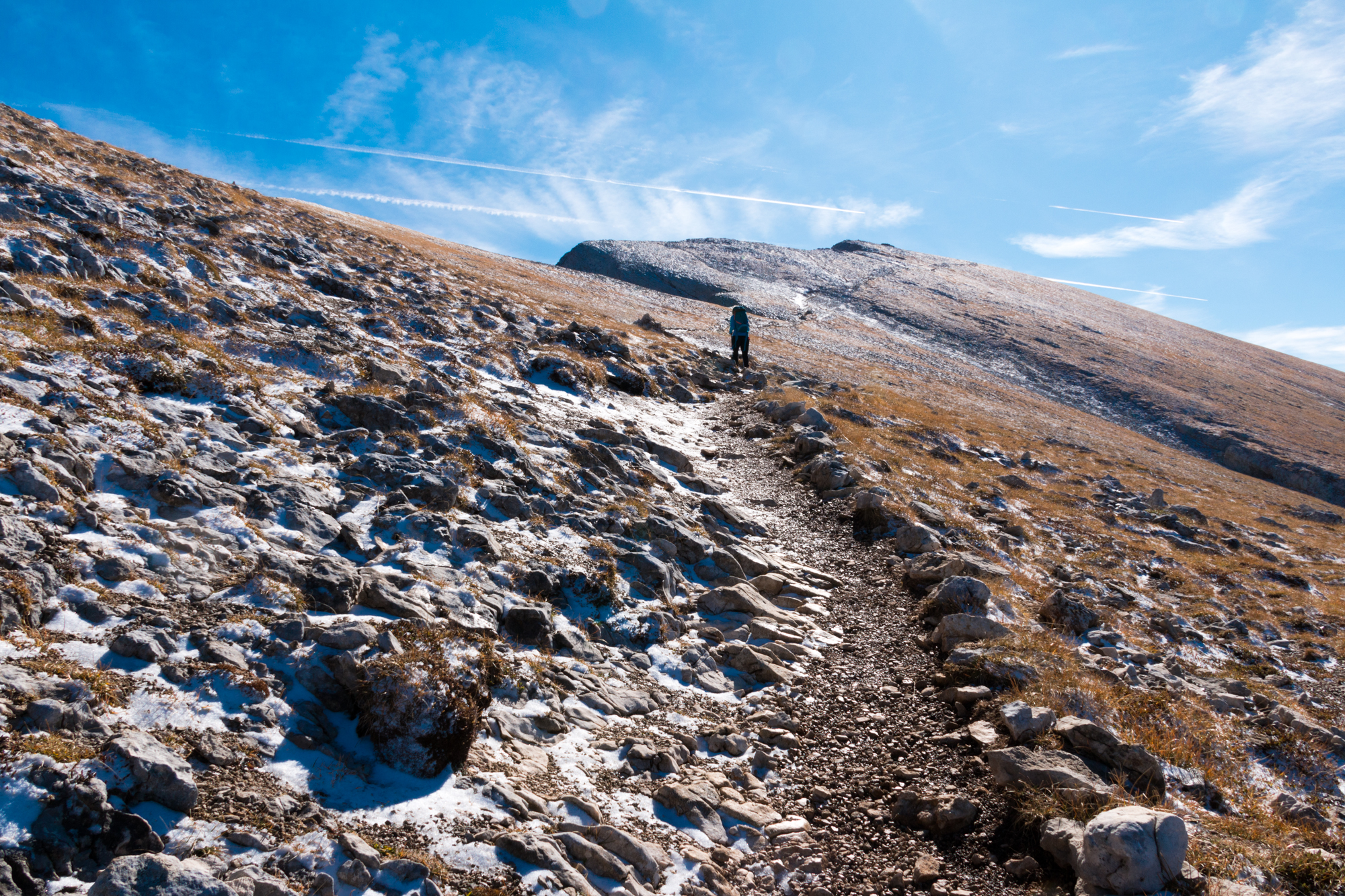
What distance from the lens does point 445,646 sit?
7.47 metres

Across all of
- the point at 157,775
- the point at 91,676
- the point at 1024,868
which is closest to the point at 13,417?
the point at 91,676

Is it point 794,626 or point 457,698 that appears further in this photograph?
point 794,626

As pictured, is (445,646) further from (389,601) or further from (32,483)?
(32,483)

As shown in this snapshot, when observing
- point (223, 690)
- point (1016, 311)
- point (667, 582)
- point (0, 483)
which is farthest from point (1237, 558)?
point (1016, 311)

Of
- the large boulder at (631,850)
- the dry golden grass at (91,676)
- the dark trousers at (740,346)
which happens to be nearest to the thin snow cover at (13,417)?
the dry golden grass at (91,676)

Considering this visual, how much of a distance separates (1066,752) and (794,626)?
4888 millimetres

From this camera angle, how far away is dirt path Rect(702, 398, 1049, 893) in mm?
6703

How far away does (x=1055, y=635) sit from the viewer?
39.9 feet

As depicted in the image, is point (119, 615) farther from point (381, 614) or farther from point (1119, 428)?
point (1119, 428)

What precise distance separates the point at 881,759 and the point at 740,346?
28.7m

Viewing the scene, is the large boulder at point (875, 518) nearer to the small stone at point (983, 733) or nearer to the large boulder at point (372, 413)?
the small stone at point (983, 733)

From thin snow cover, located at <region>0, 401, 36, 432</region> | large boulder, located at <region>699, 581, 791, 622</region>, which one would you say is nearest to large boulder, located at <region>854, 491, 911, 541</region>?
large boulder, located at <region>699, 581, 791, 622</region>

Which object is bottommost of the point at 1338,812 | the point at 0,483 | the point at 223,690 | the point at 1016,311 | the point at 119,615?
the point at 1338,812

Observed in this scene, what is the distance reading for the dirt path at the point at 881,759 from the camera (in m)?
6.70
